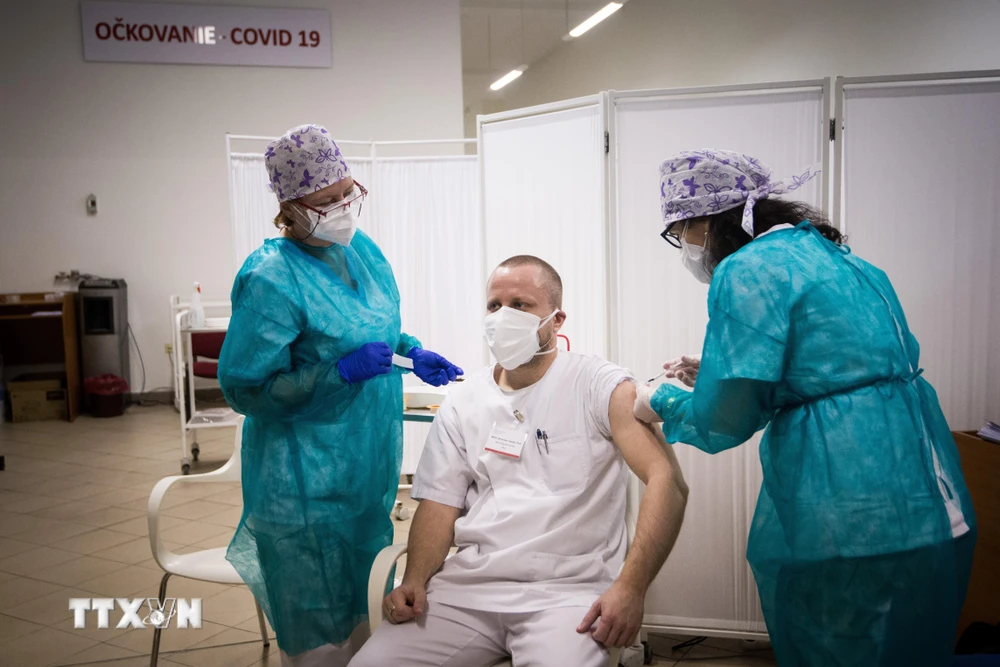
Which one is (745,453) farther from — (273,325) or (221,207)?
(221,207)

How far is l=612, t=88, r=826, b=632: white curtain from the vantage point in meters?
2.42

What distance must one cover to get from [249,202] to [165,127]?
327 centimetres

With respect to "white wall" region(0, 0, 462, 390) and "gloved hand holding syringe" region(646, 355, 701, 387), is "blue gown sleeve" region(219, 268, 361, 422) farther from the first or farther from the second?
"white wall" region(0, 0, 462, 390)

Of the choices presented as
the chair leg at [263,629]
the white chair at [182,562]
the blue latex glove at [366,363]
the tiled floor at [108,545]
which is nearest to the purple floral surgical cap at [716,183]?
the blue latex glove at [366,363]

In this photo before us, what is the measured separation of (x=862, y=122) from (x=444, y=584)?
1.78 meters

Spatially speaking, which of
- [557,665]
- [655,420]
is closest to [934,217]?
[655,420]

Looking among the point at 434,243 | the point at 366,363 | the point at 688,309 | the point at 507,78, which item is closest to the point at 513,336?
the point at 366,363

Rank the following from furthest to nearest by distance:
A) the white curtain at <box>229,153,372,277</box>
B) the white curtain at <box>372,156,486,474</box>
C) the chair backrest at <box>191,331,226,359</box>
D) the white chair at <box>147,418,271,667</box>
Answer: the chair backrest at <box>191,331,226,359</box> → the white curtain at <box>229,153,372,277</box> → the white curtain at <box>372,156,486,474</box> → the white chair at <box>147,418,271,667</box>

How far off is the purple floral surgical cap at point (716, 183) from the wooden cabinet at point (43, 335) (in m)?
6.49

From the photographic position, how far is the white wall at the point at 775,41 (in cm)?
496

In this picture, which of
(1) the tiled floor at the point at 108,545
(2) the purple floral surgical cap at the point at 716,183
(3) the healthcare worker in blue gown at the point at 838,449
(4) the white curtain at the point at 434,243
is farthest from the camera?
(4) the white curtain at the point at 434,243

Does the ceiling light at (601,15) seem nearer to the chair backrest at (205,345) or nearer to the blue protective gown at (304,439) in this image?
the chair backrest at (205,345)

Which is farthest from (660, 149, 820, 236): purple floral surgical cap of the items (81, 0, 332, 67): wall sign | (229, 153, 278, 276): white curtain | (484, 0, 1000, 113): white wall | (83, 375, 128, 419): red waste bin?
(83, 375, 128, 419): red waste bin

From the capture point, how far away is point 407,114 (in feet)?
23.6
